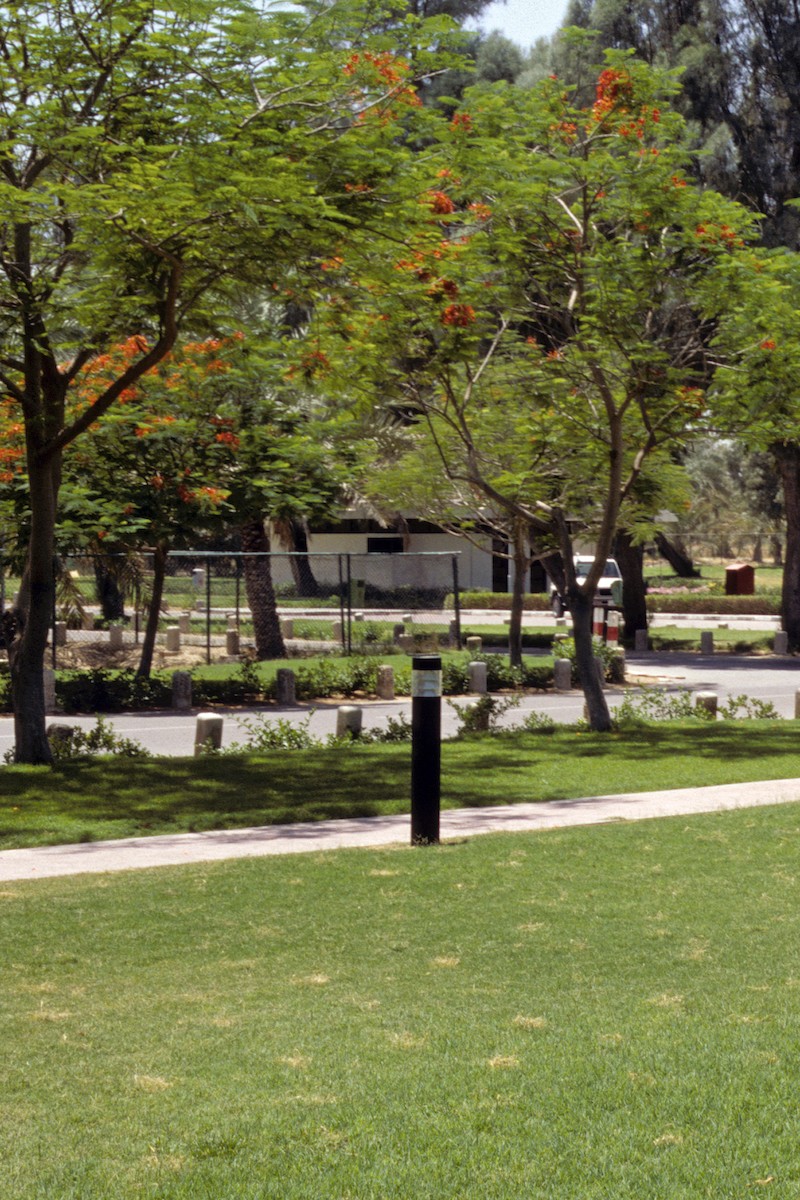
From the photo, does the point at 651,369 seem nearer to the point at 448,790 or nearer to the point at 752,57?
the point at 448,790

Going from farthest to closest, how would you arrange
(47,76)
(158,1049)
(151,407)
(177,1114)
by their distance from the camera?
(151,407), (47,76), (158,1049), (177,1114)

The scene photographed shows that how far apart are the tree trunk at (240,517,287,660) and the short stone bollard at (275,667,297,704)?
5.79 meters

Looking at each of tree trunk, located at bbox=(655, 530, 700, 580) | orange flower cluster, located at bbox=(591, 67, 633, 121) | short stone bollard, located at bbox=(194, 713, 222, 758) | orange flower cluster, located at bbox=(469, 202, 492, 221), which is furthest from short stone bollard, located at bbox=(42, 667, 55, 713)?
tree trunk, located at bbox=(655, 530, 700, 580)

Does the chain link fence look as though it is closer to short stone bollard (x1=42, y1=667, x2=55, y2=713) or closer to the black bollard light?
short stone bollard (x1=42, y1=667, x2=55, y2=713)

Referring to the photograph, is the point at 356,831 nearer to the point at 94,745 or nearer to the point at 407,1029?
the point at 407,1029

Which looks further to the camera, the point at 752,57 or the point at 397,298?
the point at 752,57

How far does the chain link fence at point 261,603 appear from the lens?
96.4ft

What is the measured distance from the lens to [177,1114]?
458 centimetres

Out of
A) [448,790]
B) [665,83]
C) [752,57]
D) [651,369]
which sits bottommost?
[448,790]

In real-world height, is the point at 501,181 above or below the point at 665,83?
below

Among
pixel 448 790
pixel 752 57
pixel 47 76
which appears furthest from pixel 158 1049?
pixel 752 57

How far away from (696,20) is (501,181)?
24.8 metres

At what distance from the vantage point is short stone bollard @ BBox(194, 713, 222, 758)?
15.7m

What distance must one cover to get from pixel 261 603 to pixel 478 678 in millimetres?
6690
